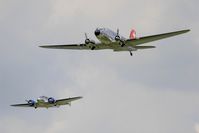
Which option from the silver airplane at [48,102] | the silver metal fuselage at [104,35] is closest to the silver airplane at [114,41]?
the silver metal fuselage at [104,35]

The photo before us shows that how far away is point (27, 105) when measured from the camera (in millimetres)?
157125

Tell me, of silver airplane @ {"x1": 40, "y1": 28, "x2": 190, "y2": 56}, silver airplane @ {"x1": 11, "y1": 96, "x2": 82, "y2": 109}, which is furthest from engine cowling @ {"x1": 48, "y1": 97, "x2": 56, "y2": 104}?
silver airplane @ {"x1": 40, "y1": 28, "x2": 190, "y2": 56}

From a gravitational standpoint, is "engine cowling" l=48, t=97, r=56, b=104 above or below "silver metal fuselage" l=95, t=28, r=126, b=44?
below

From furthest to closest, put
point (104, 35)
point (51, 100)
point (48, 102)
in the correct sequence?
point (51, 100)
point (48, 102)
point (104, 35)

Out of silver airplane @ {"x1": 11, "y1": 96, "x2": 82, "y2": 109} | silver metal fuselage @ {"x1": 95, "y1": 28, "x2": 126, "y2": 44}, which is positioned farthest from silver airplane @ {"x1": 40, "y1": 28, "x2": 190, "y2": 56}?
silver airplane @ {"x1": 11, "y1": 96, "x2": 82, "y2": 109}

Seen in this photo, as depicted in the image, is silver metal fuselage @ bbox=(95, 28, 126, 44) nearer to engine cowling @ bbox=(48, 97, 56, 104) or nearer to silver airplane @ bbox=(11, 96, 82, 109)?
silver airplane @ bbox=(11, 96, 82, 109)

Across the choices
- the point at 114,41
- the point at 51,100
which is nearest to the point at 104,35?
the point at 114,41

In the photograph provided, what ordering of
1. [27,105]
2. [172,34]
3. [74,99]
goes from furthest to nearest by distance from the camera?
[27,105]
[74,99]
[172,34]

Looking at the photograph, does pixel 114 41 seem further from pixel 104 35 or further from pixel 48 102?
pixel 48 102

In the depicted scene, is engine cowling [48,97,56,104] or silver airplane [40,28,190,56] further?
engine cowling [48,97,56,104]

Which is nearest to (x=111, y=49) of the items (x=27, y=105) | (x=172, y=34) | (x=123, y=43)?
(x=123, y=43)

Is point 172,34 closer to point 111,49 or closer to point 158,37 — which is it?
point 158,37

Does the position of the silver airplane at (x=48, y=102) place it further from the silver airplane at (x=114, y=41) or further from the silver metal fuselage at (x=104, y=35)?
the silver metal fuselage at (x=104, y=35)

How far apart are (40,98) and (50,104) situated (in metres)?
3.03
